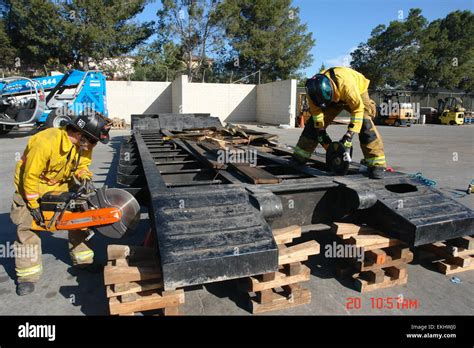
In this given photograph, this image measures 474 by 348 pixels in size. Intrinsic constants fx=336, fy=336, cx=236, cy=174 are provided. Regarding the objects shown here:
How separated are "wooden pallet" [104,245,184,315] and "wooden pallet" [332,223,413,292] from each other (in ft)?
4.85

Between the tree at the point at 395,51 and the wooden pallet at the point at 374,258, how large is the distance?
33430 mm

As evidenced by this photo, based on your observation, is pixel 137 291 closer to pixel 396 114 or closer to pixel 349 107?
pixel 349 107

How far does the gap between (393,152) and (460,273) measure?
844 cm

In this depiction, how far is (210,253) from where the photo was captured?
7.04 ft

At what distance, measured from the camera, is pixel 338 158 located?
12.2ft

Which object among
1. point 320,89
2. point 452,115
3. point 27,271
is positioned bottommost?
point 27,271

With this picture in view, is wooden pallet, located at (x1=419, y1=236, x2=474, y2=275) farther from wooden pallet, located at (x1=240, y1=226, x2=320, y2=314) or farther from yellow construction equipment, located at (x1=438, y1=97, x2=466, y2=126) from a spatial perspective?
yellow construction equipment, located at (x1=438, y1=97, x2=466, y2=126)

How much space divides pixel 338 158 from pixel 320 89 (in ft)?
2.64

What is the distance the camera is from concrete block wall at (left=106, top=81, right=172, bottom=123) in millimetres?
20719

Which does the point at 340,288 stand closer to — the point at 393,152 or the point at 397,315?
the point at 397,315

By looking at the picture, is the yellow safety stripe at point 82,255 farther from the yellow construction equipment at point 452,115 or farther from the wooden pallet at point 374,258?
the yellow construction equipment at point 452,115

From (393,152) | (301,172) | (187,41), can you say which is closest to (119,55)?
(187,41)

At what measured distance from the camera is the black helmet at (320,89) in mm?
3783

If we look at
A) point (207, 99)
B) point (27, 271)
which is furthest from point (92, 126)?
point (207, 99)
